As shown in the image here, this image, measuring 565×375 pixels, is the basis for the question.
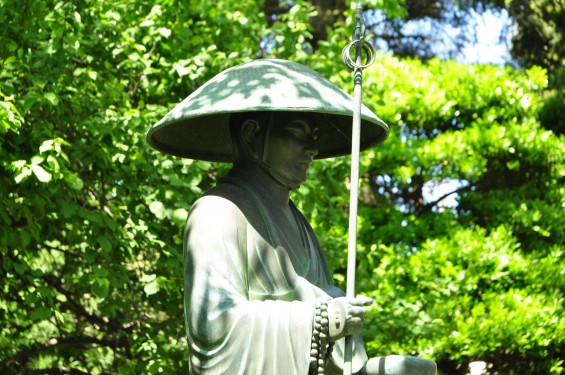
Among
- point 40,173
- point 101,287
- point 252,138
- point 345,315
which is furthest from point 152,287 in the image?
point 345,315

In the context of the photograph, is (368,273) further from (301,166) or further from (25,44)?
(301,166)

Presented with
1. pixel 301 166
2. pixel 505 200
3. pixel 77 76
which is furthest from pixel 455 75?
pixel 301 166

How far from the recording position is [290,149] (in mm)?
5250

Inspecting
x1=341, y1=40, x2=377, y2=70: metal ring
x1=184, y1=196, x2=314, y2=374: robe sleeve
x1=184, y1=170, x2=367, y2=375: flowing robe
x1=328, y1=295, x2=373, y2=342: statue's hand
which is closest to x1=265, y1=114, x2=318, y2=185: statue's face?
x1=184, y1=170, x2=367, y2=375: flowing robe

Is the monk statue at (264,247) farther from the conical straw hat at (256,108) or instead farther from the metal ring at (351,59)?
the metal ring at (351,59)

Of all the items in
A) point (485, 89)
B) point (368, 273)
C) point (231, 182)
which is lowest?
point (231, 182)

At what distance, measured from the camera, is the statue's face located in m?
5.25

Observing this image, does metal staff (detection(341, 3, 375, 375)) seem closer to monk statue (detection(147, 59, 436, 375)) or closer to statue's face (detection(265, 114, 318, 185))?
monk statue (detection(147, 59, 436, 375))

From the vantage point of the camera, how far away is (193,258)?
489cm

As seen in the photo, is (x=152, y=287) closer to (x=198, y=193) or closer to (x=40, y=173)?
(x=198, y=193)

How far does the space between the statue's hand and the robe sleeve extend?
0.09 metres

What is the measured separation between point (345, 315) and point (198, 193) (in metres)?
4.94

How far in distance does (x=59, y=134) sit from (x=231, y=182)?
15.1 feet

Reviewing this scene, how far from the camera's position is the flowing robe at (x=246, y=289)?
4.74 meters
